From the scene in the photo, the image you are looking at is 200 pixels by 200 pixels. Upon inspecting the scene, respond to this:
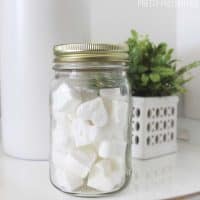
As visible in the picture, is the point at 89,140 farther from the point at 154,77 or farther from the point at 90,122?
the point at 154,77

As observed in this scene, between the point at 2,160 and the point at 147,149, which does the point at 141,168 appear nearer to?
the point at 147,149

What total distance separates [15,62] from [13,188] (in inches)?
9.0

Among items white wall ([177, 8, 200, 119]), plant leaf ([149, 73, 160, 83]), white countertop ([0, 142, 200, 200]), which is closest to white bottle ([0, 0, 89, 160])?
white countertop ([0, 142, 200, 200])

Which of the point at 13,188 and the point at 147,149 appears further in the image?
the point at 147,149

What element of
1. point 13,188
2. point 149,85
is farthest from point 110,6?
point 13,188

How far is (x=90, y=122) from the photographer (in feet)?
1.45

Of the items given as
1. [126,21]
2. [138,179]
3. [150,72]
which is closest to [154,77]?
[150,72]

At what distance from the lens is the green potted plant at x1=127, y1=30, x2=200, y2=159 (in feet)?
2.13

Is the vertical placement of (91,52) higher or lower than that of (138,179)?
higher

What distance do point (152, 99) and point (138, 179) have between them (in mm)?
181

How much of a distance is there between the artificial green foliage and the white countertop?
13cm

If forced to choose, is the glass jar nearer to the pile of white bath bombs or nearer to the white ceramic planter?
the pile of white bath bombs

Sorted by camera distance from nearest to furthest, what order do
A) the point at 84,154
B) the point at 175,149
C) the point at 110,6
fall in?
the point at 84,154 < the point at 175,149 < the point at 110,6

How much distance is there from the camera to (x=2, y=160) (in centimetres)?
61
